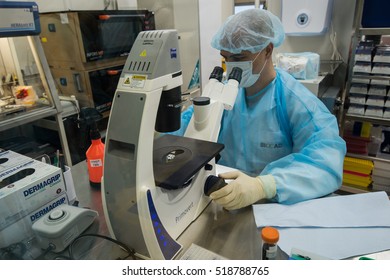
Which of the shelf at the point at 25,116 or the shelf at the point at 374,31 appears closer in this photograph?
the shelf at the point at 25,116

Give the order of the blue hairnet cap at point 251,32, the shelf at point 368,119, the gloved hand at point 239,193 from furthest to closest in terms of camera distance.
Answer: the shelf at point 368,119, the blue hairnet cap at point 251,32, the gloved hand at point 239,193

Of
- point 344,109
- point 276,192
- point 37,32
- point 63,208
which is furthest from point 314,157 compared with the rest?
point 37,32

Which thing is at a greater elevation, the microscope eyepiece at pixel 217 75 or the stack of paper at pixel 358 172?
the microscope eyepiece at pixel 217 75

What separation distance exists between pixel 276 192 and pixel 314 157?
0.20m

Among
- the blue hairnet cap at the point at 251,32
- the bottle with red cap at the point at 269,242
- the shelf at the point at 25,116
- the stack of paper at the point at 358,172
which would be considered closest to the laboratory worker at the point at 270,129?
Answer: the blue hairnet cap at the point at 251,32

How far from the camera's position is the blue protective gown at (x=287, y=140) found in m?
0.84

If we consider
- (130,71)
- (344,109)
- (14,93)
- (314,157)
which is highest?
(130,71)

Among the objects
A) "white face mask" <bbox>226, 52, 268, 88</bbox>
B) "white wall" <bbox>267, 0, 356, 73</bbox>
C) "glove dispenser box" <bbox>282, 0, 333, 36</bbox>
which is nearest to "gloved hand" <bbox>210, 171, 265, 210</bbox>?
"white face mask" <bbox>226, 52, 268, 88</bbox>

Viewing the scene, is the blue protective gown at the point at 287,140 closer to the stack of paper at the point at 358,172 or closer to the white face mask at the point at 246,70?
the white face mask at the point at 246,70

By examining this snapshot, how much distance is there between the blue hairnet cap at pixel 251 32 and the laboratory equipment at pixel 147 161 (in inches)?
21.7

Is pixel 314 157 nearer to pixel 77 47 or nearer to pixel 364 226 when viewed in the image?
pixel 364 226

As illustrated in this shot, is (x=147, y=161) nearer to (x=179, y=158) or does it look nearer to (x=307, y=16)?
(x=179, y=158)

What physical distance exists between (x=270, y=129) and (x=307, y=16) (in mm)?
1233

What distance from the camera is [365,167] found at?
2.04m
